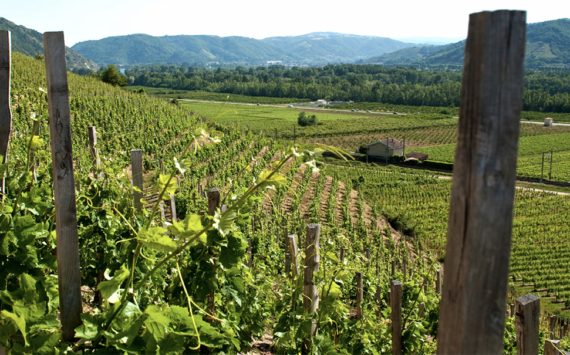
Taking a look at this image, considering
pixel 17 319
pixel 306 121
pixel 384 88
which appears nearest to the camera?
pixel 17 319

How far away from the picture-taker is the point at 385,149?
41.5 m

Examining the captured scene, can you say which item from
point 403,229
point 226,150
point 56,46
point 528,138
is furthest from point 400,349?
point 528,138

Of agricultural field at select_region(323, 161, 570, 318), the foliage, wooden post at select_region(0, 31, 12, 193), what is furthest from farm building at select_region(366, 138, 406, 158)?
wooden post at select_region(0, 31, 12, 193)

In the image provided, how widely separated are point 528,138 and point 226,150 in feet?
162

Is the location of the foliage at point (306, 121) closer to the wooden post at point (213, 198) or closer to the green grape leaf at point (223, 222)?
the wooden post at point (213, 198)

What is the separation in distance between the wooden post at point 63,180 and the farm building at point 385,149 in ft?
135

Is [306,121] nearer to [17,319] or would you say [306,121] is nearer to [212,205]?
[212,205]

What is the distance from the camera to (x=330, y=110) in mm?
86875

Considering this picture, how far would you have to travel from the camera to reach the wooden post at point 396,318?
2.26 metres

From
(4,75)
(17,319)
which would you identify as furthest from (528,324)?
(4,75)

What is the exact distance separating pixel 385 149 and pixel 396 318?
133 feet

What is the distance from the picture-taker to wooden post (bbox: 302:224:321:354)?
217 cm

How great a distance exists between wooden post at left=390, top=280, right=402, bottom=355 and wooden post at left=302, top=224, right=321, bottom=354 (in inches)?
16.9

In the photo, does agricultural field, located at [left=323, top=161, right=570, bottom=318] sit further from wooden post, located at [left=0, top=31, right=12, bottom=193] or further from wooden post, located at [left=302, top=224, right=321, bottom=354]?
wooden post, located at [left=0, top=31, right=12, bottom=193]
